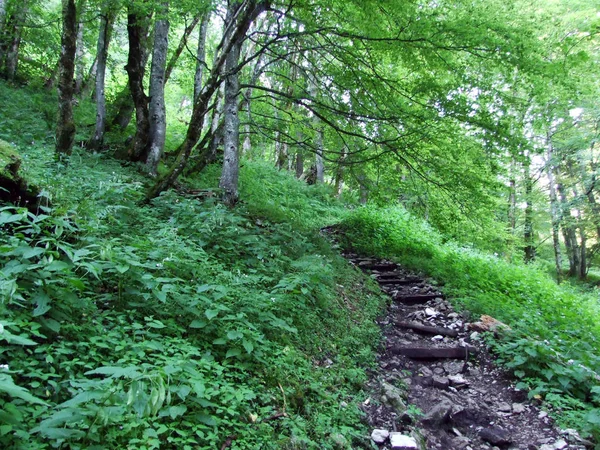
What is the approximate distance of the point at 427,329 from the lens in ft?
21.7

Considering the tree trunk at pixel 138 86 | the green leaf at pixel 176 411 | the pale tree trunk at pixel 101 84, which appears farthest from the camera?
the pale tree trunk at pixel 101 84

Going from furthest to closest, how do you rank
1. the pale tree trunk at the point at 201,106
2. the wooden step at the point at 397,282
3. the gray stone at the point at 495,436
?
the wooden step at the point at 397,282
the pale tree trunk at the point at 201,106
the gray stone at the point at 495,436

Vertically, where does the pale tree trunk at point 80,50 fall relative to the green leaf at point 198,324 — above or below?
above

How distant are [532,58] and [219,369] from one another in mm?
6306

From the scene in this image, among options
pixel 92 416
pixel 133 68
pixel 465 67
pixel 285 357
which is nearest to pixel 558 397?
pixel 285 357

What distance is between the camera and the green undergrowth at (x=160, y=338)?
80.9 inches

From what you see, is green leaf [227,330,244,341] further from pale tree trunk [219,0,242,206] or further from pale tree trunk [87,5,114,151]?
pale tree trunk [87,5,114,151]

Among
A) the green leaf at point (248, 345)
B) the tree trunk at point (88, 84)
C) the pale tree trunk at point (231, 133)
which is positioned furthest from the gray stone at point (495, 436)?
the tree trunk at point (88, 84)

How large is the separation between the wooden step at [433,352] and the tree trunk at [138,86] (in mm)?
7599

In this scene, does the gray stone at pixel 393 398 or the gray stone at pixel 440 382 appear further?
the gray stone at pixel 440 382

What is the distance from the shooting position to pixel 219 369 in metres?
3.03

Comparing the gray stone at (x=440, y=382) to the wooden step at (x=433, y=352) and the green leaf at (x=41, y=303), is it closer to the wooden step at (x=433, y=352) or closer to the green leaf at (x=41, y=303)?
the wooden step at (x=433, y=352)

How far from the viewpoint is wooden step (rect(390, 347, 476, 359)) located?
18.8ft

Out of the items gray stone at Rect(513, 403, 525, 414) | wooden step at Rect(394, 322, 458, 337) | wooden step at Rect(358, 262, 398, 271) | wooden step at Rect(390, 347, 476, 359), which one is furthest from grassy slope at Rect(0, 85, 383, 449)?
wooden step at Rect(358, 262, 398, 271)
